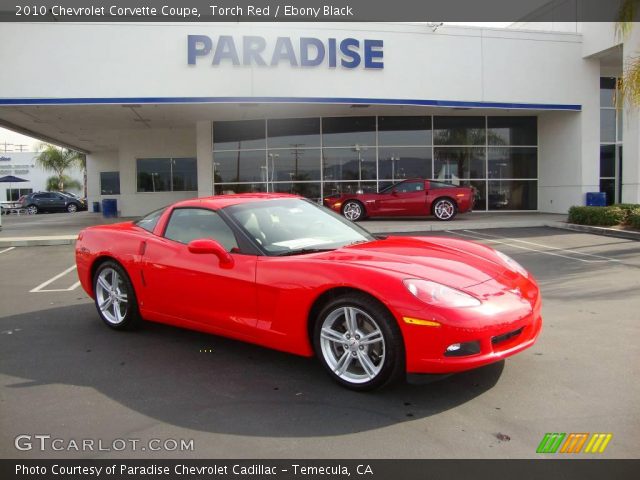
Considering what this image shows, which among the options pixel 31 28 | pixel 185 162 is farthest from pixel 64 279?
pixel 185 162

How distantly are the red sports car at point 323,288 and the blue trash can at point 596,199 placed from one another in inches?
608

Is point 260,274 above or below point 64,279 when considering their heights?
above

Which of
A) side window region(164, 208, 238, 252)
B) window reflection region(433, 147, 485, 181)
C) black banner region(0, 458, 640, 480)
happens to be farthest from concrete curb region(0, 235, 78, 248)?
window reflection region(433, 147, 485, 181)

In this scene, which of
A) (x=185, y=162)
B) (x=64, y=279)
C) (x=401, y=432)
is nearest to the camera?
(x=401, y=432)

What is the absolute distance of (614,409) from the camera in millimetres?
→ 3287

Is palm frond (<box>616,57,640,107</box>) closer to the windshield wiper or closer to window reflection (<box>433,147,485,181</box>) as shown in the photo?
window reflection (<box>433,147,485,181</box>)

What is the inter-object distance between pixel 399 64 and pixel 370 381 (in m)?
15.2

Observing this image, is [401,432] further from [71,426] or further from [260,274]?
[71,426]

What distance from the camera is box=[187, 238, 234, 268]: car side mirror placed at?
4.10 metres

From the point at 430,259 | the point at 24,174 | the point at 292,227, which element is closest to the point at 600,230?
the point at 430,259

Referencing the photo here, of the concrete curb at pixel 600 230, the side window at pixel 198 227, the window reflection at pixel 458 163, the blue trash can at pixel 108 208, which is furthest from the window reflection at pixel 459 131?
the side window at pixel 198 227

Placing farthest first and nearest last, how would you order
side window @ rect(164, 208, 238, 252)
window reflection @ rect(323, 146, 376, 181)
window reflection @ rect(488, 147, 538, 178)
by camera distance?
window reflection @ rect(488, 147, 538, 178), window reflection @ rect(323, 146, 376, 181), side window @ rect(164, 208, 238, 252)

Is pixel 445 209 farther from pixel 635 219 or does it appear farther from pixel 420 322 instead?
pixel 420 322

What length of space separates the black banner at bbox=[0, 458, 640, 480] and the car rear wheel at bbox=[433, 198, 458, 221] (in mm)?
14183
